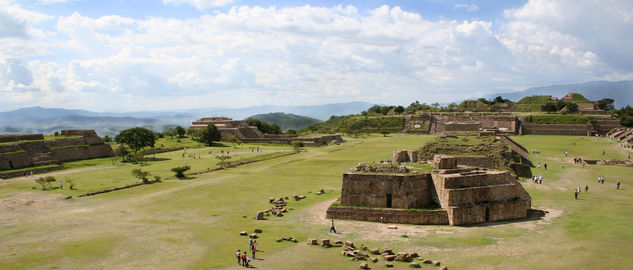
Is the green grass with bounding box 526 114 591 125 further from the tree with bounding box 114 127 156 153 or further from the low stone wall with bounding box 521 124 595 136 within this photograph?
the tree with bounding box 114 127 156 153

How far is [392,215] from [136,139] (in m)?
45.9

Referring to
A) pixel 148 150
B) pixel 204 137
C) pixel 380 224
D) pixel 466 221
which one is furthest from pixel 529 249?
pixel 204 137

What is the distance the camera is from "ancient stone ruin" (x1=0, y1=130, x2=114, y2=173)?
1780 inches

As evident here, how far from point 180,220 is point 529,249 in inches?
707

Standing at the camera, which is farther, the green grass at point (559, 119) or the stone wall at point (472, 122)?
the green grass at point (559, 119)

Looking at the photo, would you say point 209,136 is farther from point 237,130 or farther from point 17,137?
Answer: point 17,137

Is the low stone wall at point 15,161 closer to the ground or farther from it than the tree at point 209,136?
closer to the ground

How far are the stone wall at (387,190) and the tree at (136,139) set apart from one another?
42335 mm

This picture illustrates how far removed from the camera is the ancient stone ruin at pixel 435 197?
840 inches

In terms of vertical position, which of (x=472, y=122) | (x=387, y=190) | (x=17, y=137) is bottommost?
(x=387, y=190)

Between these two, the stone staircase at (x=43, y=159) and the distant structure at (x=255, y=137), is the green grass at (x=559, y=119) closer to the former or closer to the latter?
the distant structure at (x=255, y=137)

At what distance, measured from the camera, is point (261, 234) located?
784 inches

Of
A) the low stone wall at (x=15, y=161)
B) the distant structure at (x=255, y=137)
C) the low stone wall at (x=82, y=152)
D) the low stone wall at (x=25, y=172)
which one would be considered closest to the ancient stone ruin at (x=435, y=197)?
the low stone wall at (x=25, y=172)

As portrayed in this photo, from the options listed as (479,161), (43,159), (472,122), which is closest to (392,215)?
(479,161)
